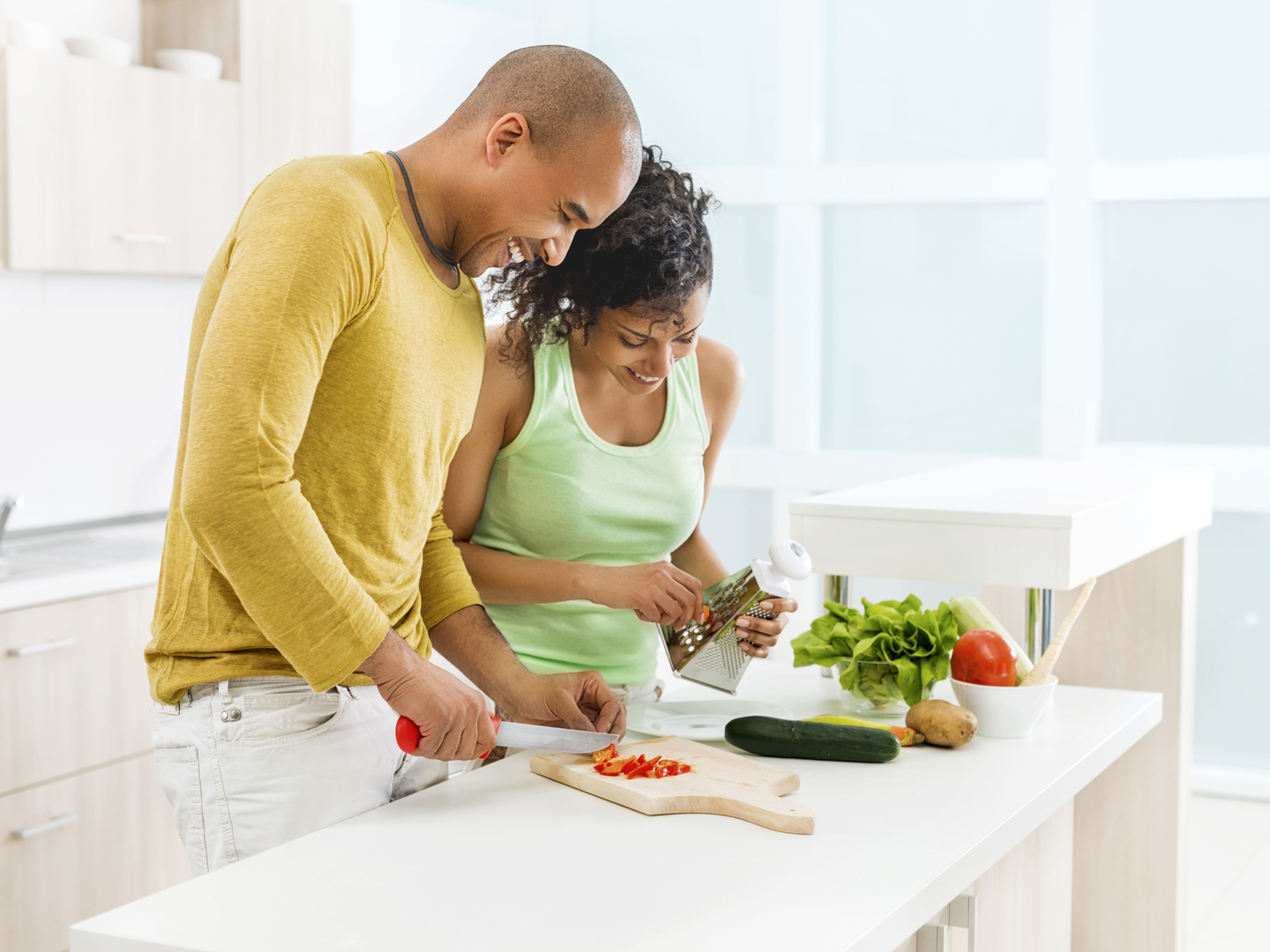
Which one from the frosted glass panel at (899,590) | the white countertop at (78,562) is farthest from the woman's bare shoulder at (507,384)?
the frosted glass panel at (899,590)

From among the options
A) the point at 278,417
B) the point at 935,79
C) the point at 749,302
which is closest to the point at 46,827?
the point at 278,417

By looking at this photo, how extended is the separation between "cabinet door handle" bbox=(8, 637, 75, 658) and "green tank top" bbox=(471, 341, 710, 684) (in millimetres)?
1208

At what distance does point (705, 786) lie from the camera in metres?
1.25

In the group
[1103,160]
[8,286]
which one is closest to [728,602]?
[8,286]

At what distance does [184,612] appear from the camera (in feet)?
4.02

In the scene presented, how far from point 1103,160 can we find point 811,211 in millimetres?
889

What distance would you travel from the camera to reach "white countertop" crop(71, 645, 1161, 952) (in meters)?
0.96

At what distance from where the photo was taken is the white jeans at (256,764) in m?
1.23

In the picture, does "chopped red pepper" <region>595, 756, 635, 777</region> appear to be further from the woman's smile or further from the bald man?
the woman's smile

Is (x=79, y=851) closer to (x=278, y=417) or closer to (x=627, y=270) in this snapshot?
(x=627, y=270)

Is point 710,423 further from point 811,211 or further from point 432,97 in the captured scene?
point 432,97

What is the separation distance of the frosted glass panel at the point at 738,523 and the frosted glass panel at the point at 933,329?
305 mm

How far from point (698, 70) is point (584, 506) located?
3.12m

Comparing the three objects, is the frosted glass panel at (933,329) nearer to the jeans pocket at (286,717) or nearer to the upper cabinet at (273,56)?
the upper cabinet at (273,56)
